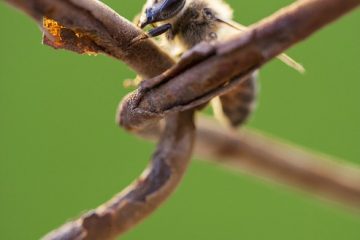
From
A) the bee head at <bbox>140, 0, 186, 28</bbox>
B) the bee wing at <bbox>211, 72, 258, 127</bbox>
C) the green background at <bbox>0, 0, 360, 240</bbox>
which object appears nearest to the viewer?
the bee head at <bbox>140, 0, 186, 28</bbox>

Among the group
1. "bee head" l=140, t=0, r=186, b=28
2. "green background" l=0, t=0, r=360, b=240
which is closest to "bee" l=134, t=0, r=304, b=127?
"bee head" l=140, t=0, r=186, b=28

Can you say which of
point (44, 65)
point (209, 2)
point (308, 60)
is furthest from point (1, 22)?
point (209, 2)

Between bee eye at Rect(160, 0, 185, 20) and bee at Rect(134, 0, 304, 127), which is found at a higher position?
bee eye at Rect(160, 0, 185, 20)

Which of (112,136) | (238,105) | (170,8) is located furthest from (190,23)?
(112,136)

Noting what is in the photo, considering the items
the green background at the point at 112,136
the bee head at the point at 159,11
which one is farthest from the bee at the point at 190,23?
the green background at the point at 112,136

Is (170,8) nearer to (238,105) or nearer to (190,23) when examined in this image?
(190,23)

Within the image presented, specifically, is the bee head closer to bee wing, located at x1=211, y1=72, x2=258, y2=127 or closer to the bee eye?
the bee eye

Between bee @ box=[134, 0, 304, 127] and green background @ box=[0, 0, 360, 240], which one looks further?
green background @ box=[0, 0, 360, 240]

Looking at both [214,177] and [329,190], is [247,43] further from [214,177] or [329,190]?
[214,177]
